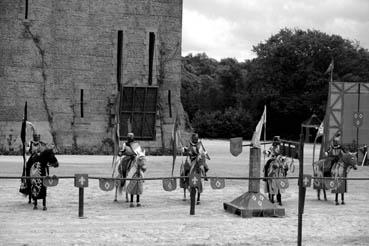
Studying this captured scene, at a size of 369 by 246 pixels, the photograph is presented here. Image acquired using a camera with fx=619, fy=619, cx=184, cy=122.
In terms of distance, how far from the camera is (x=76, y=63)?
32.5m

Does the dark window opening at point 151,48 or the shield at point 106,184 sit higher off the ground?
the dark window opening at point 151,48

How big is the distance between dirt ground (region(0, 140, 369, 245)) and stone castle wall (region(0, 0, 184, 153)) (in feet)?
41.4

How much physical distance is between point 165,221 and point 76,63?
68.3 feet

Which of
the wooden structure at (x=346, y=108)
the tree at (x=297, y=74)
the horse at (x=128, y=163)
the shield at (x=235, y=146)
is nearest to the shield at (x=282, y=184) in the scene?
the shield at (x=235, y=146)

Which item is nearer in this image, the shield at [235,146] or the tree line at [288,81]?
the shield at [235,146]

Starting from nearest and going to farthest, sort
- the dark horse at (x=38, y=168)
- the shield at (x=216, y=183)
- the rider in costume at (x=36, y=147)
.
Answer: the dark horse at (x=38, y=168)
the shield at (x=216, y=183)
the rider in costume at (x=36, y=147)

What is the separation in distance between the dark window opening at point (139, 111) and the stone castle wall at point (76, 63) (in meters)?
0.41

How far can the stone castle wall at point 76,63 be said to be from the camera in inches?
1235

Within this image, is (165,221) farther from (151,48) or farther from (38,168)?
(151,48)

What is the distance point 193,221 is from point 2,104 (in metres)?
20.4

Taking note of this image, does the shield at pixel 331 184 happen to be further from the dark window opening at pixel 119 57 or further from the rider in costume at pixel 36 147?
the dark window opening at pixel 119 57

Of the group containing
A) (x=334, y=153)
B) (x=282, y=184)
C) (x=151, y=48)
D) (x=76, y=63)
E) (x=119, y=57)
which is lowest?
(x=282, y=184)

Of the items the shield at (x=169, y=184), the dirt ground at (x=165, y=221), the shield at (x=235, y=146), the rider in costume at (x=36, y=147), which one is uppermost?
the shield at (x=235, y=146)

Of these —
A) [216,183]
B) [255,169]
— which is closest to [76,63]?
[216,183]
